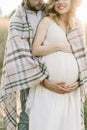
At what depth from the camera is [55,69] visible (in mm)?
6070

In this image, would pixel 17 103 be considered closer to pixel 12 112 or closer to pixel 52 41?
pixel 12 112

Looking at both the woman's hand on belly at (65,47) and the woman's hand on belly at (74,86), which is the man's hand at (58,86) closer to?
the woman's hand on belly at (74,86)

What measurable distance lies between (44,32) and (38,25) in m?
0.09

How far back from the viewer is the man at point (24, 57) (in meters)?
6.05

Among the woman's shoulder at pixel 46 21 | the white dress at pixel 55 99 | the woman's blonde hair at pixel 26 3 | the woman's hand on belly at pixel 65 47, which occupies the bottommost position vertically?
the white dress at pixel 55 99

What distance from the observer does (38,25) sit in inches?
240

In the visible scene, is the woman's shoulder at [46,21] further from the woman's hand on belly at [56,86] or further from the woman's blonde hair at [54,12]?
the woman's hand on belly at [56,86]

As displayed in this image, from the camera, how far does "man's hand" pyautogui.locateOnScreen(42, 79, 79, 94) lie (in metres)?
6.07

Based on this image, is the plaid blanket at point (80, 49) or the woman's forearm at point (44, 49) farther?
the plaid blanket at point (80, 49)

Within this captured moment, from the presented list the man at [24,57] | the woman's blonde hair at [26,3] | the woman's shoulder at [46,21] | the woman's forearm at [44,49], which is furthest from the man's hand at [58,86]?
the woman's blonde hair at [26,3]

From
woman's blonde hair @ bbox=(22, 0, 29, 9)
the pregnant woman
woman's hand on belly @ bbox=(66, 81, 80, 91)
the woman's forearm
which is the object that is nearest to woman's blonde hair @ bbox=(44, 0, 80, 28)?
the pregnant woman

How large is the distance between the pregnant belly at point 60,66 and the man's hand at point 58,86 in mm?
41

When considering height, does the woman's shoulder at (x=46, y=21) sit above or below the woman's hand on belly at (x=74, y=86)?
above

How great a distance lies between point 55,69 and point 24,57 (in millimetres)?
284
